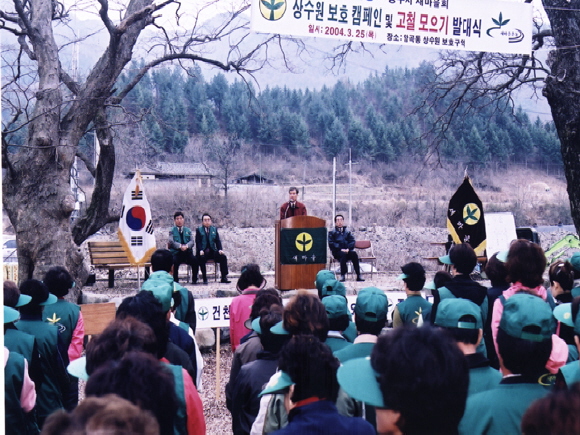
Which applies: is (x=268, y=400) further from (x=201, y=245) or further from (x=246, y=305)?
(x=201, y=245)

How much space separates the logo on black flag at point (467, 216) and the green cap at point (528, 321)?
28.2 ft

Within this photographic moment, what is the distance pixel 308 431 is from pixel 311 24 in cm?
491

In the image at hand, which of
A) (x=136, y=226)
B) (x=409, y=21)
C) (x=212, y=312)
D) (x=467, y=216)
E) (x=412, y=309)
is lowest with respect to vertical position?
(x=212, y=312)

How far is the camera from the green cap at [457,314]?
266 cm

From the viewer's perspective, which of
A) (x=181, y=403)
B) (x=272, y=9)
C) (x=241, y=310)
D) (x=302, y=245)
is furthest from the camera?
(x=302, y=245)

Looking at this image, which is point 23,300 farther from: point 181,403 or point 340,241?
point 340,241

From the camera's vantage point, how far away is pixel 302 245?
10.3 metres

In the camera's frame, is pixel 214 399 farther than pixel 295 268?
No

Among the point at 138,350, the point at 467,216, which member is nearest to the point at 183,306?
the point at 138,350

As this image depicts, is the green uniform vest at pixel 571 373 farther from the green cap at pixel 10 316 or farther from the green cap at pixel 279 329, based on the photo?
the green cap at pixel 10 316

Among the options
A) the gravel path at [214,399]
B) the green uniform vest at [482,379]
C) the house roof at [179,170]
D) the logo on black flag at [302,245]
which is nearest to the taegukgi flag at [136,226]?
the gravel path at [214,399]

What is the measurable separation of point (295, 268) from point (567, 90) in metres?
5.06

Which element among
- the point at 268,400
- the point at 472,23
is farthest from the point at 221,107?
the point at 268,400

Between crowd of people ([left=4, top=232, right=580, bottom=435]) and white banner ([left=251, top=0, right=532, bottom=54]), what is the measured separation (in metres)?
2.94
